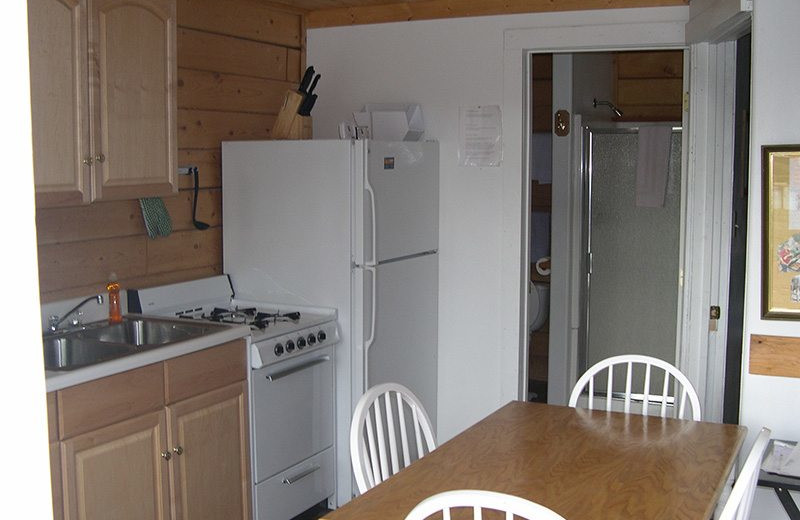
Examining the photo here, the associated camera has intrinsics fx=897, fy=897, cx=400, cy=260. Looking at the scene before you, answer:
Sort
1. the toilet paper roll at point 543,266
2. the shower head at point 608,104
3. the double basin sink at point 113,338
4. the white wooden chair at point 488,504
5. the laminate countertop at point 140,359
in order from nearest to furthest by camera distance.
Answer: the white wooden chair at point 488,504 < the laminate countertop at point 140,359 < the double basin sink at point 113,338 < the shower head at point 608,104 < the toilet paper roll at point 543,266

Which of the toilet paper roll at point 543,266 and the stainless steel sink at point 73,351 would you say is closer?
the stainless steel sink at point 73,351

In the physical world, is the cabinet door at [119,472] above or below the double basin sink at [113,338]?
below

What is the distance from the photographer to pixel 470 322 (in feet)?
14.3

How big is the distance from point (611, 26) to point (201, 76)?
71.4 inches

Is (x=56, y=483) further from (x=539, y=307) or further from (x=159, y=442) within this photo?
(x=539, y=307)

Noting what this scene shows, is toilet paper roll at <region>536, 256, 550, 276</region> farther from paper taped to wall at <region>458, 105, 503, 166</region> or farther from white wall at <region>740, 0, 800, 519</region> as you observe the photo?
white wall at <region>740, 0, 800, 519</region>

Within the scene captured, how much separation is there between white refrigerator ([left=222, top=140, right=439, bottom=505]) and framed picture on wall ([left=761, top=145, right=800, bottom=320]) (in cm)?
161

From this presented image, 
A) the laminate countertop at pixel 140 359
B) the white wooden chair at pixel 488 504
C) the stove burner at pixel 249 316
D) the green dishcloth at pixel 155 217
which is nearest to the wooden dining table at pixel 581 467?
the white wooden chair at pixel 488 504

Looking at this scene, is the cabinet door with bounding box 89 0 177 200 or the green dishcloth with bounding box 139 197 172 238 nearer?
the cabinet door with bounding box 89 0 177 200

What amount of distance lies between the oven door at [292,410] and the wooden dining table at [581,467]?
1.06 meters

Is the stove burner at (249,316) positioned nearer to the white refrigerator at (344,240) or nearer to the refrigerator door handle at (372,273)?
the white refrigerator at (344,240)

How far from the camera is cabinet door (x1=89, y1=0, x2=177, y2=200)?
2977mm

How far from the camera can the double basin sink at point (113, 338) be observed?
3123mm

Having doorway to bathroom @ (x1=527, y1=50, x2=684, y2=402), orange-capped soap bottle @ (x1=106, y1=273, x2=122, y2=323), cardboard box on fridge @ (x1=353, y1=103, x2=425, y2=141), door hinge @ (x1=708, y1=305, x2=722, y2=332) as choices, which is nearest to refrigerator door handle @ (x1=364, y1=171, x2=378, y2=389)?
cardboard box on fridge @ (x1=353, y1=103, x2=425, y2=141)
